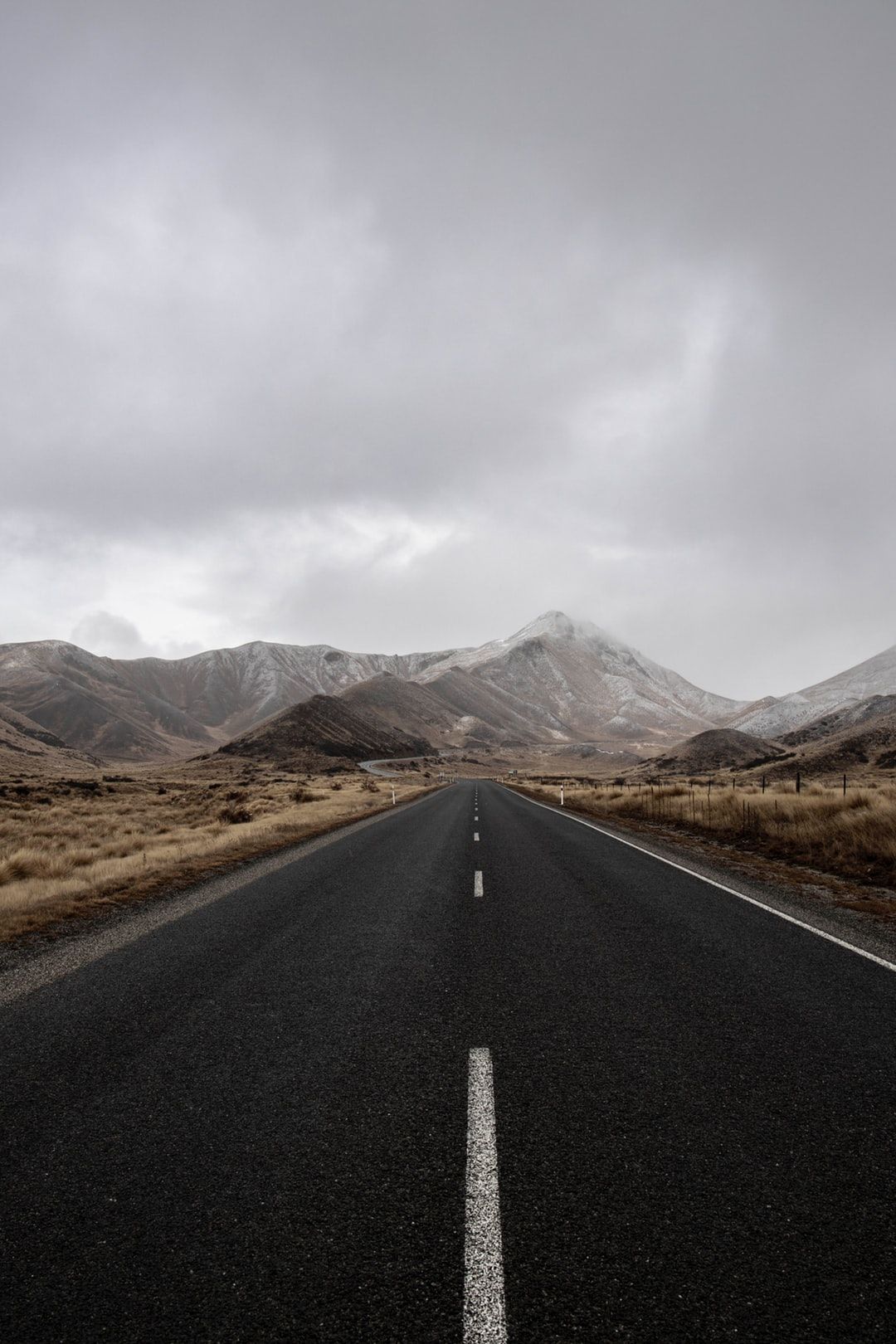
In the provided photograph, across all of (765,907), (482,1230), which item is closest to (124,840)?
(765,907)

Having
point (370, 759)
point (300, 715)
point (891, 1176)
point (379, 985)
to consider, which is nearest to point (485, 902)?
point (379, 985)

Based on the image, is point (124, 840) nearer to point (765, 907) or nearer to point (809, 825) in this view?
point (765, 907)

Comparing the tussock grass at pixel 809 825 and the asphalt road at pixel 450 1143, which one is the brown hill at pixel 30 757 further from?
the asphalt road at pixel 450 1143

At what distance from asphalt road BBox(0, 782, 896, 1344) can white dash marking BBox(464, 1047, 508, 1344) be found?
16 mm

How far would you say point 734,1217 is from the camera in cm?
282

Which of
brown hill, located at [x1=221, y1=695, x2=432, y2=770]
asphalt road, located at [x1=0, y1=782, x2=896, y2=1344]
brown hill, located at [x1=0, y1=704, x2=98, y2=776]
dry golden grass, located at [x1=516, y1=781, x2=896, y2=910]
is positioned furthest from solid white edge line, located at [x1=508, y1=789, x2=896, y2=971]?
brown hill, located at [x1=221, y1=695, x2=432, y2=770]

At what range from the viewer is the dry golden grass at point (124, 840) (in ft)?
34.6

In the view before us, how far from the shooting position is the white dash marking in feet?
7.41

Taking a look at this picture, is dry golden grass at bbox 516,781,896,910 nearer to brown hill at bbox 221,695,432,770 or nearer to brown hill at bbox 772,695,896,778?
brown hill at bbox 772,695,896,778

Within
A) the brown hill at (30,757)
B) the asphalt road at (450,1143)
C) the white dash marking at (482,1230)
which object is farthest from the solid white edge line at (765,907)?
the brown hill at (30,757)

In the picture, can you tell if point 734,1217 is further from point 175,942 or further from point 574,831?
point 574,831

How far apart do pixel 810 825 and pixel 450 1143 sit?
14440mm

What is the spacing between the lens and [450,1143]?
3408 mm

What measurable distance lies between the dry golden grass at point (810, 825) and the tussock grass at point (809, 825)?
14 millimetres
